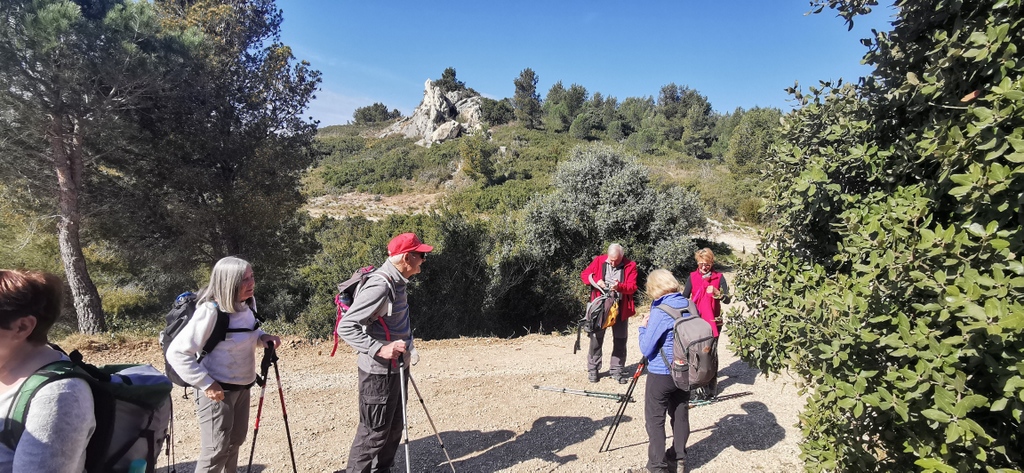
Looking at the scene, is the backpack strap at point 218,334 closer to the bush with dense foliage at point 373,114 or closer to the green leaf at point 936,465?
the green leaf at point 936,465

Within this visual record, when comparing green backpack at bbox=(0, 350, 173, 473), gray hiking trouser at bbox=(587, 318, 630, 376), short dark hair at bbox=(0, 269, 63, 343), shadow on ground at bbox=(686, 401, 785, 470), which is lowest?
shadow on ground at bbox=(686, 401, 785, 470)

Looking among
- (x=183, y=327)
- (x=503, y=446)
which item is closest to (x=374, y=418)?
(x=183, y=327)

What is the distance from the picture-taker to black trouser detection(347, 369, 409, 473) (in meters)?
3.42

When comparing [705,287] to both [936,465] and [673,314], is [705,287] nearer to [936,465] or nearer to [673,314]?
[673,314]

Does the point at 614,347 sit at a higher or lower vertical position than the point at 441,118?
lower

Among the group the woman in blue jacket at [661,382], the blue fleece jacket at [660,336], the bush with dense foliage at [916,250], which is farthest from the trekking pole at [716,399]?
the bush with dense foliage at [916,250]

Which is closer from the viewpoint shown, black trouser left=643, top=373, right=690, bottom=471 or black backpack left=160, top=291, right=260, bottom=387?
black backpack left=160, top=291, right=260, bottom=387

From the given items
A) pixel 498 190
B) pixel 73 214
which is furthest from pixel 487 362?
pixel 498 190

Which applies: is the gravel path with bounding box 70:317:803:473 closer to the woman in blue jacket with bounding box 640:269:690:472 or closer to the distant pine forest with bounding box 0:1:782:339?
the woman in blue jacket with bounding box 640:269:690:472

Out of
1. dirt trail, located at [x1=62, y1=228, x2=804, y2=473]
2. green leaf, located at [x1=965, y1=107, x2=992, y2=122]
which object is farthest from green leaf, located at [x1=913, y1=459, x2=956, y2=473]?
dirt trail, located at [x1=62, y1=228, x2=804, y2=473]

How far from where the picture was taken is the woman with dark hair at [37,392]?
1537mm

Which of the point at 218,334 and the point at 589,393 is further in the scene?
the point at 589,393

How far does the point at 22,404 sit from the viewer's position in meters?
1.55

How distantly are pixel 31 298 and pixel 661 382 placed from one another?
3706 mm
